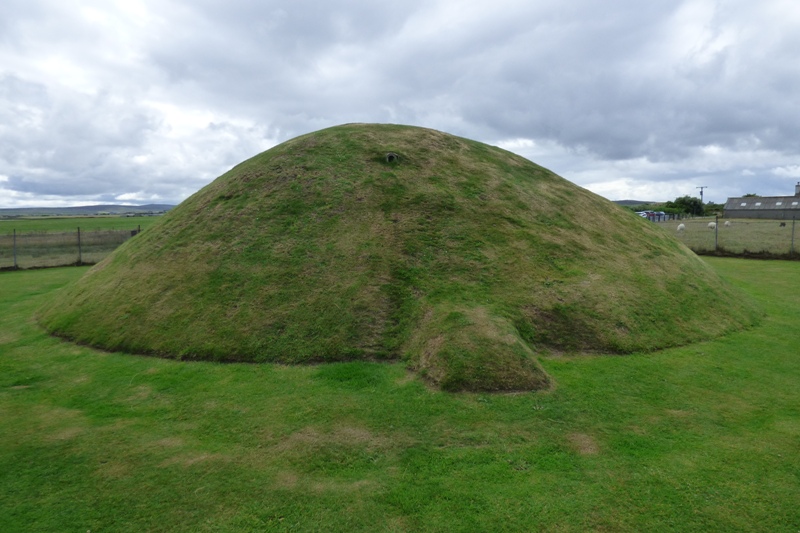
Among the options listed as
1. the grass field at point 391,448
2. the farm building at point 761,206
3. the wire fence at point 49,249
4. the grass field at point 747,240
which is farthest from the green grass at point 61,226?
the farm building at point 761,206

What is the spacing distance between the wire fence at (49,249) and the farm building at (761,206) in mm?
69668

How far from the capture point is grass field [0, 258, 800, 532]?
500cm

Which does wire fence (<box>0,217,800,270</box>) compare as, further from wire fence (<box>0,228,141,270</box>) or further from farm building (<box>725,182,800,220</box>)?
farm building (<box>725,182,800,220</box>)

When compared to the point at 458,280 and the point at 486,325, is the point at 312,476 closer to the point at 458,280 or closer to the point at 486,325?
the point at 486,325

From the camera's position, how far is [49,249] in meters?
28.8

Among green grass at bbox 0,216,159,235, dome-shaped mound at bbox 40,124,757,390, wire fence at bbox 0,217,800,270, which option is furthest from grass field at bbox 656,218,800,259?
green grass at bbox 0,216,159,235

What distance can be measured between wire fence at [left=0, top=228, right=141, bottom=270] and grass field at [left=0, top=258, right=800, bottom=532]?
22428mm

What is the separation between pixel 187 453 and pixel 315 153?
1120 centimetres

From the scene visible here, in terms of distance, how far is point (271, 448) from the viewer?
630 centimetres

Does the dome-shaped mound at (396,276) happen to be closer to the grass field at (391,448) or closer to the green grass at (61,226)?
the grass field at (391,448)

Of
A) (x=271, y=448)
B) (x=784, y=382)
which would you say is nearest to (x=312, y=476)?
(x=271, y=448)

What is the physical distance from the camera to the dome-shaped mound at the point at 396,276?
9.52 m

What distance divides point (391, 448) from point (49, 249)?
103ft

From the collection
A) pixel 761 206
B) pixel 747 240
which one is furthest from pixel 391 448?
pixel 761 206
